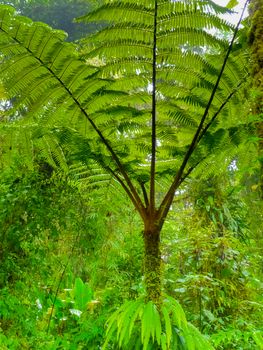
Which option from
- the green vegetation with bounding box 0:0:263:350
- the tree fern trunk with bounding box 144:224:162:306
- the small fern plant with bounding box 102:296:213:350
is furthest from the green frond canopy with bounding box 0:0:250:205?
the small fern plant with bounding box 102:296:213:350

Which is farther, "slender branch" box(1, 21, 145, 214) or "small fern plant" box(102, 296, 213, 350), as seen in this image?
"slender branch" box(1, 21, 145, 214)

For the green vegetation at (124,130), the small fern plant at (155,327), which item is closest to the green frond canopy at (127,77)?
the green vegetation at (124,130)

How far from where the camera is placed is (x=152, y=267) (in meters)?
1.42

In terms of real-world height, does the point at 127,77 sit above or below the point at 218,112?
above

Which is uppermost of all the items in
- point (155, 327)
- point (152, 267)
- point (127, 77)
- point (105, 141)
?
point (127, 77)

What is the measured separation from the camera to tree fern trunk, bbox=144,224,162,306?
140cm

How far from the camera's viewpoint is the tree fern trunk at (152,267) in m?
1.40

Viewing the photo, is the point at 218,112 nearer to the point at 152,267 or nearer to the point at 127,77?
the point at 127,77

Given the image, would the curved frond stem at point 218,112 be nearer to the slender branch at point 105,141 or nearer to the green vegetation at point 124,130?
the green vegetation at point 124,130

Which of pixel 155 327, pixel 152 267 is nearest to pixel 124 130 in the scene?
pixel 152 267

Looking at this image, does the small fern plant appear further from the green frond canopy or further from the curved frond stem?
the curved frond stem

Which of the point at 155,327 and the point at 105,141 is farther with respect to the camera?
the point at 105,141

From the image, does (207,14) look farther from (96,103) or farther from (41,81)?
(41,81)

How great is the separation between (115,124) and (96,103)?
0.14m
